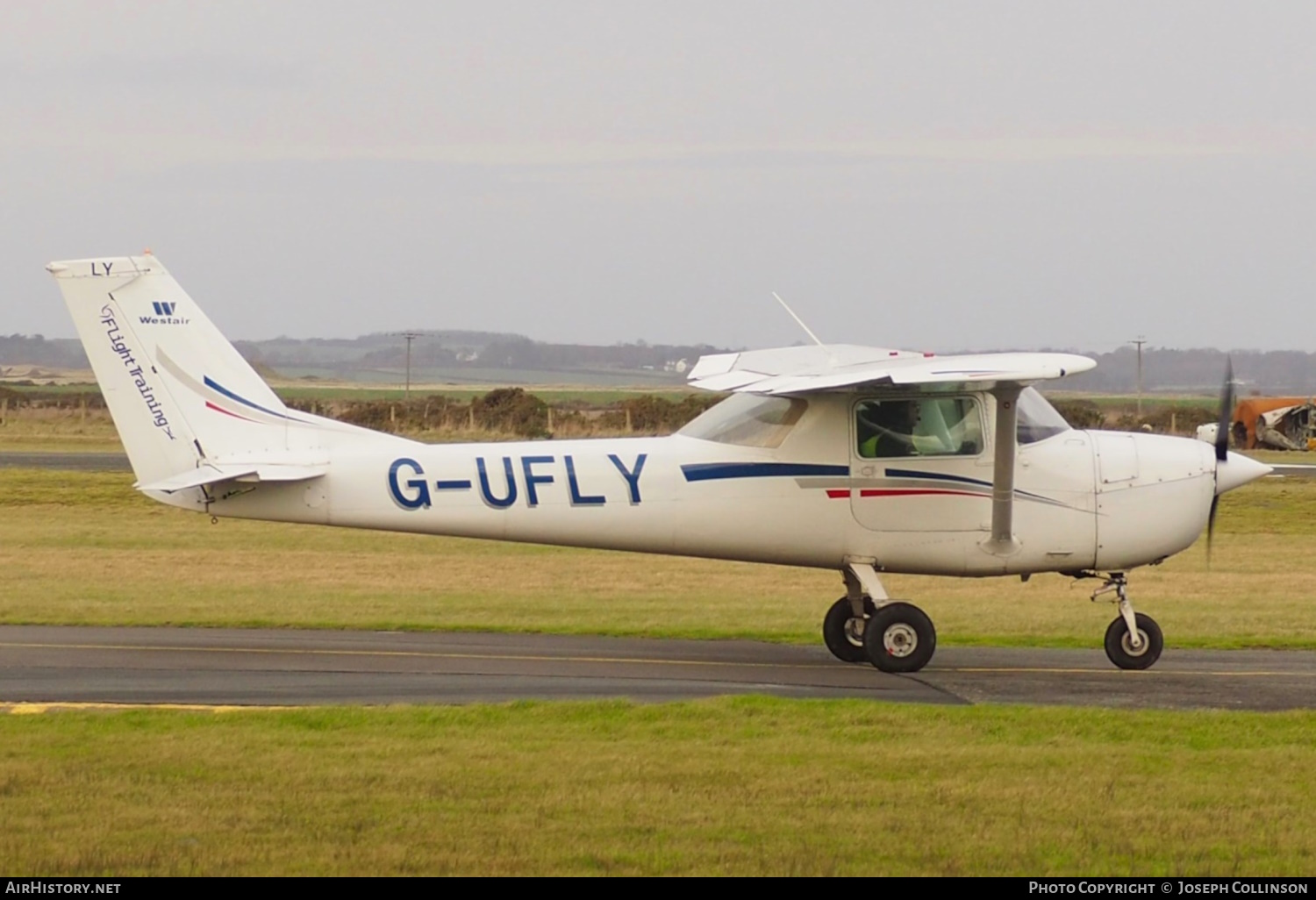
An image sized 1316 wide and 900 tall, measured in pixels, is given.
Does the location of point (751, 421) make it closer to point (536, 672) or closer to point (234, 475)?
point (536, 672)

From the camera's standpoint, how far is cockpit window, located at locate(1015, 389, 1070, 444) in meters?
14.0

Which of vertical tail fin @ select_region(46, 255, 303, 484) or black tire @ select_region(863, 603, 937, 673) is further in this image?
vertical tail fin @ select_region(46, 255, 303, 484)

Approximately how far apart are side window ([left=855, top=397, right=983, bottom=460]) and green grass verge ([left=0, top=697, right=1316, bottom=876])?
3.21m

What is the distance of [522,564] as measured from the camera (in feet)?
80.8

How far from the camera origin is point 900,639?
537 inches

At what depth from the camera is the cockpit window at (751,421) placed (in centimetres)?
1397

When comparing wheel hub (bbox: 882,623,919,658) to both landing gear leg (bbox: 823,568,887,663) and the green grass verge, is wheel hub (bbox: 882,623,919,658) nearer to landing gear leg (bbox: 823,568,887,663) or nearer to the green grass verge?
landing gear leg (bbox: 823,568,887,663)

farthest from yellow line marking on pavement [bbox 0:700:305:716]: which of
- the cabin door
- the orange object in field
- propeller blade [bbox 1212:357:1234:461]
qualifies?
the orange object in field

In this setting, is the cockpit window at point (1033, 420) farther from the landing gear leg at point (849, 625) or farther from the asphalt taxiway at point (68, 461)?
the asphalt taxiway at point (68, 461)

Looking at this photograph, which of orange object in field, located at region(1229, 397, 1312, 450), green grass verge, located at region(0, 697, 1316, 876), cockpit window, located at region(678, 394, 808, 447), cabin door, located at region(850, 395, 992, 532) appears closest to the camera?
green grass verge, located at region(0, 697, 1316, 876)

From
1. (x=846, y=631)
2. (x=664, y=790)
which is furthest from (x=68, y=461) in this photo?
(x=664, y=790)

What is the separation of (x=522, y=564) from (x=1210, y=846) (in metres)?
17.9
